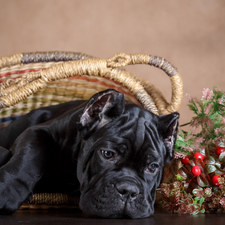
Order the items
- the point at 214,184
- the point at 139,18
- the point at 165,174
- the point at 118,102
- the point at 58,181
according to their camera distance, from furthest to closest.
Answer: the point at 139,18, the point at 165,174, the point at 58,181, the point at 214,184, the point at 118,102

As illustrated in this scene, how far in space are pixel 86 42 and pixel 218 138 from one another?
2.30 m

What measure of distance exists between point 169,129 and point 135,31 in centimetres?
226

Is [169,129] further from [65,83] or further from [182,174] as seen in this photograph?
[65,83]

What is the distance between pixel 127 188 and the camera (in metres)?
1.13

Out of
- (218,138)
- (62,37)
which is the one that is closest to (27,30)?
(62,37)

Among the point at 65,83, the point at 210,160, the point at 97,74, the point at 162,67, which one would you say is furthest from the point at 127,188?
the point at 65,83

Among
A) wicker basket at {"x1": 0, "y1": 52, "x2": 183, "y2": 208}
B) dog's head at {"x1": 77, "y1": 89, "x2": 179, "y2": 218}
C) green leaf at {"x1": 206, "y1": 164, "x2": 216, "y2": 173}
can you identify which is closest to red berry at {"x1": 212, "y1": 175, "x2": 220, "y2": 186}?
green leaf at {"x1": 206, "y1": 164, "x2": 216, "y2": 173}

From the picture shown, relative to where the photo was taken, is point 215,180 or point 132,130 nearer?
point 132,130

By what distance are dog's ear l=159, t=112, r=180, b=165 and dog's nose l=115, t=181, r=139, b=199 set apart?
0.39 metres

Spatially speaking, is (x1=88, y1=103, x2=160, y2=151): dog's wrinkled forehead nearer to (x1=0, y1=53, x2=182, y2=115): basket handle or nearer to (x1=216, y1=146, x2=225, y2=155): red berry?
(x1=216, y1=146, x2=225, y2=155): red berry

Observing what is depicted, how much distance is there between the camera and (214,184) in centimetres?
143

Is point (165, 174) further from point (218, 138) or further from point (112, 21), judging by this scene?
point (112, 21)

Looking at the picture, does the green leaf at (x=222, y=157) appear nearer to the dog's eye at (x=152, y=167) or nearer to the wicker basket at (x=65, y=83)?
the dog's eye at (x=152, y=167)

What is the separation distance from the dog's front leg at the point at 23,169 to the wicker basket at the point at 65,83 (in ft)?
1.11
